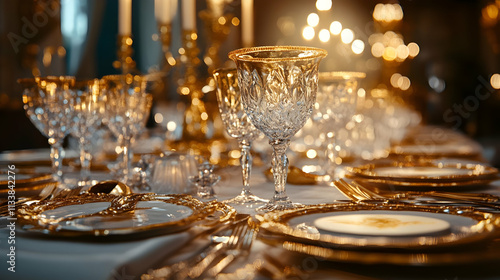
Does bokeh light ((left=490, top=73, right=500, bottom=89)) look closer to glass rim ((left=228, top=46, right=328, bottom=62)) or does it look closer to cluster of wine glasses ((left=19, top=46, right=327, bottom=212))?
cluster of wine glasses ((left=19, top=46, right=327, bottom=212))

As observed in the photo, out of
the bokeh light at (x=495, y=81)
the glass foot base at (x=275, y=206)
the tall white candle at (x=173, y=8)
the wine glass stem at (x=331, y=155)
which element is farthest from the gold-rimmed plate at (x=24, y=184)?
the bokeh light at (x=495, y=81)

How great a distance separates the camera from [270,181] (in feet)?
4.03

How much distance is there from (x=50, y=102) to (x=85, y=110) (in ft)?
0.28

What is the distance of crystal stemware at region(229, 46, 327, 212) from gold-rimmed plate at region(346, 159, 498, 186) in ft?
1.01

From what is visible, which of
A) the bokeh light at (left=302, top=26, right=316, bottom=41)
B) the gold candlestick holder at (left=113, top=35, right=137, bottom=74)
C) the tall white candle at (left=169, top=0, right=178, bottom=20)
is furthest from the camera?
the tall white candle at (left=169, top=0, right=178, bottom=20)

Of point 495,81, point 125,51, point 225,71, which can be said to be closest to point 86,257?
point 225,71

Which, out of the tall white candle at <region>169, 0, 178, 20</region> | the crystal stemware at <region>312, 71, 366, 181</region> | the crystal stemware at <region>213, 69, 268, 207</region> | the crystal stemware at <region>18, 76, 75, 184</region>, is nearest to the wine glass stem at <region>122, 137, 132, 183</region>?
the crystal stemware at <region>18, 76, 75, 184</region>

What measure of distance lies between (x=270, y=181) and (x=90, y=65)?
12.6ft

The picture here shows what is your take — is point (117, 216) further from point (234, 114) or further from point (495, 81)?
point (495, 81)

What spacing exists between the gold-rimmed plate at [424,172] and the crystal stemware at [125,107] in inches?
20.6

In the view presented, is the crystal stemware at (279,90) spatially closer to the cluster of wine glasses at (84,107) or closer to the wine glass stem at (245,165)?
the wine glass stem at (245,165)

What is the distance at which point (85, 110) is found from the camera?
1284mm

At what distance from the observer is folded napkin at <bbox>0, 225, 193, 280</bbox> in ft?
1.75

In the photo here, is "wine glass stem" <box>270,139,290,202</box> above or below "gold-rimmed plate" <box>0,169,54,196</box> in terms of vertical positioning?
above
